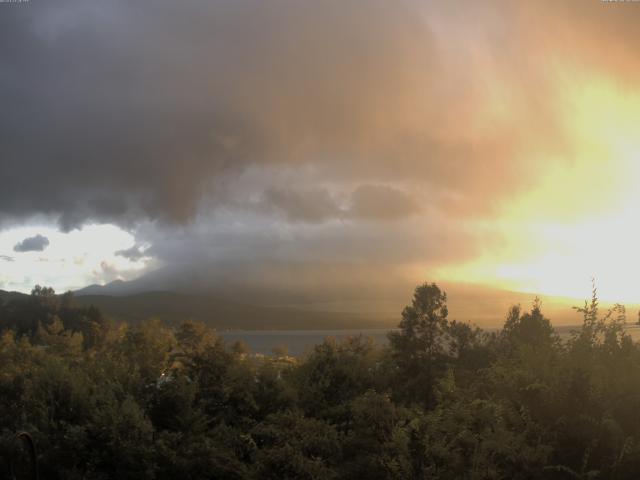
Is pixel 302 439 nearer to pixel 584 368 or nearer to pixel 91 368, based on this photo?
pixel 584 368

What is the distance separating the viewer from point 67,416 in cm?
1526

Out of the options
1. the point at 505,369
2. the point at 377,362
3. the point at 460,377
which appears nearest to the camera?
the point at 505,369

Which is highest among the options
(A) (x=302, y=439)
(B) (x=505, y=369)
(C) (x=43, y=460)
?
(B) (x=505, y=369)

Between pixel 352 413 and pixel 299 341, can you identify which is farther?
pixel 299 341

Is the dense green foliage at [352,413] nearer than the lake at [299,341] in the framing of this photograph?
Yes

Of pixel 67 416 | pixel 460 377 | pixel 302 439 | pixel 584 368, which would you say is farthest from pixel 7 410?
pixel 584 368

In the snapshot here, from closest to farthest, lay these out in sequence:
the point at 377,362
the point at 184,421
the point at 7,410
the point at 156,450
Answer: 1. the point at 156,450
2. the point at 184,421
3. the point at 7,410
4. the point at 377,362

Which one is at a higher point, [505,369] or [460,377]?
[505,369]

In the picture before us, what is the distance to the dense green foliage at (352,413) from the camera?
879 cm

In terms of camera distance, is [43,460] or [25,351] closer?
[43,460]

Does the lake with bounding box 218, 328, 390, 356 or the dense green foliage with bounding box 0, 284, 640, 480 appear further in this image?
the lake with bounding box 218, 328, 390, 356

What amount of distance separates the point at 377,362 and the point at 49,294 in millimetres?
101844

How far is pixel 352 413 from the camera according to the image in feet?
39.5

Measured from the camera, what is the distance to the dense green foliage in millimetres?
8789
